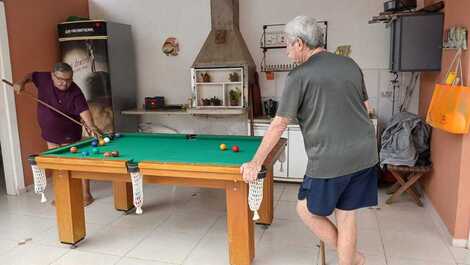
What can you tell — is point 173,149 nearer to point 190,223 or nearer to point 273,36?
point 190,223

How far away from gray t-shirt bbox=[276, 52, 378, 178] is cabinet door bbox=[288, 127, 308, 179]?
2212mm

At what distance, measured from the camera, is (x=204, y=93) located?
463cm

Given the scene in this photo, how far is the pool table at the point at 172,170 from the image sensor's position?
2373mm

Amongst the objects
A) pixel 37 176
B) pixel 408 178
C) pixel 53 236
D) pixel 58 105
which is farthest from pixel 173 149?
pixel 408 178

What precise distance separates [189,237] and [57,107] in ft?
6.13

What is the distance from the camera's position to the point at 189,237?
304 cm

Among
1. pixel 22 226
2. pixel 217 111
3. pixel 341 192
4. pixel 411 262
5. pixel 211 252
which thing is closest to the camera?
pixel 341 192

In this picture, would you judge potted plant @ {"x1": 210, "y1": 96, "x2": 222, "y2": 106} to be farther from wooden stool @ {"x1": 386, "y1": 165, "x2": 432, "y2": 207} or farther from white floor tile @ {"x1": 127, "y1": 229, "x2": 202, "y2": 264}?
wooden stool @ {"x1": 386, "y1": 165, "x2": 432, "y2": 207}

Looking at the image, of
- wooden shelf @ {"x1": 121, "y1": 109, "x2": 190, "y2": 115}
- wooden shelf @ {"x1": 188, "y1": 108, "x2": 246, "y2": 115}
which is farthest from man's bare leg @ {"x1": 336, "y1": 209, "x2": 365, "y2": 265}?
wooden shelf @ {"x1": 121, "y1": 109, "x2": 190, "y2": 115}

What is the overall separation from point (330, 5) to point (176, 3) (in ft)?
6.54

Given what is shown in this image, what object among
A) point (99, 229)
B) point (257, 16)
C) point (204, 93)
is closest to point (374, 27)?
point (257, 16)

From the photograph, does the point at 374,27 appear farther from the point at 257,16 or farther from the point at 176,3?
the point at 176,3

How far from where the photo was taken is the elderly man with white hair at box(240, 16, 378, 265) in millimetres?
1901

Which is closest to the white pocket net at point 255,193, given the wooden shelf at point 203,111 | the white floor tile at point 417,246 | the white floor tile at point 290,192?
the white floor tile at point 417,246
